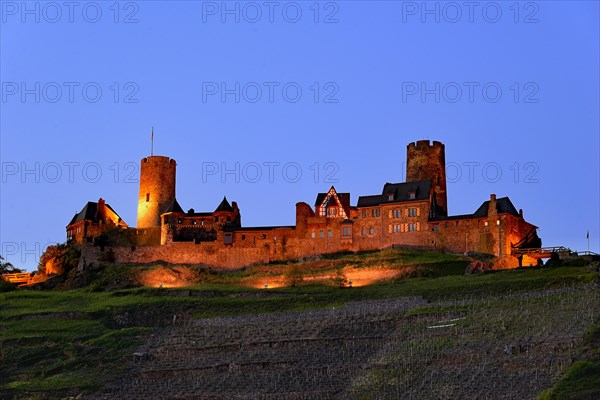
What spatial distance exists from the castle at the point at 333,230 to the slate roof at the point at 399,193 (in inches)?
3.9

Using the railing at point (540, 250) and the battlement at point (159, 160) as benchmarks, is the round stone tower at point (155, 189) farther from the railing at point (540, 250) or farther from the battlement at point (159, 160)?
the railing at point (540, 250)

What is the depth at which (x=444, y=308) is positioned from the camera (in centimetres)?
6706

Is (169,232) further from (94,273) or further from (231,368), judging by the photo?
(231,368)

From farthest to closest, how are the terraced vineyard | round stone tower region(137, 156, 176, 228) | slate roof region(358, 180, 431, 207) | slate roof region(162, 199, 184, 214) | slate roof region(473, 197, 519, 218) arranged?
1. round stone tower region(137, 156, 176, 228)
2. slate roof region(162, 199, 184, 214)
3. slate roof region(358, 180, 431, 207)
4. slate roof region(473, 197, 519, 218)
5. the terraced vineyard

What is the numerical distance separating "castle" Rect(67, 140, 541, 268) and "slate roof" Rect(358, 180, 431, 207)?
10 centimetres

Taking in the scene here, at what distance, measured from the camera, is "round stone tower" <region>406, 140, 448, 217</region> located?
107m

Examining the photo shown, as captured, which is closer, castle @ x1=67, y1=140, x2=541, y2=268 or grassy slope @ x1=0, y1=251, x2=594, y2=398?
grassy slope @ x1=0, y1=251, x2=594, y2=398

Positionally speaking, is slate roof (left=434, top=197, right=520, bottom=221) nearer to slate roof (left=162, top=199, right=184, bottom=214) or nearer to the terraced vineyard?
the terraced vineyard

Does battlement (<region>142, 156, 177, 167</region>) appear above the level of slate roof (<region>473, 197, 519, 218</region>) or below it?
above

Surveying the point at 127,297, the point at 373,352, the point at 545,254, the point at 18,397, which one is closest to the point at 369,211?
the point at 545,254

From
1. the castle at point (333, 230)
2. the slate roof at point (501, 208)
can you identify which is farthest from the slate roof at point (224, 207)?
the slate roof at point (501, 208)

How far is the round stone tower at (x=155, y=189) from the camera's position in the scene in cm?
11356

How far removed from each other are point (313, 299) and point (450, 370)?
27.1 metres

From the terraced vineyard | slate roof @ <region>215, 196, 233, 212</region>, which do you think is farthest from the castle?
the terraced vineyard
